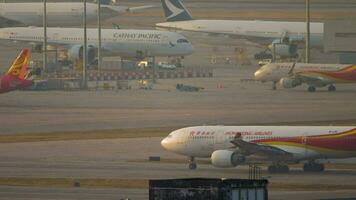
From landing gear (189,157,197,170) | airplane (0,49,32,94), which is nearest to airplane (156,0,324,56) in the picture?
airplane (0,49,32,94)

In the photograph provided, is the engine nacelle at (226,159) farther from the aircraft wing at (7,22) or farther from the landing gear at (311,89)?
the aircraft wing at (7,22)

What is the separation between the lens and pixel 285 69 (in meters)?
134

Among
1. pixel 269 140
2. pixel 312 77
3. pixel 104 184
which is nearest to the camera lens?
pixel 104 184

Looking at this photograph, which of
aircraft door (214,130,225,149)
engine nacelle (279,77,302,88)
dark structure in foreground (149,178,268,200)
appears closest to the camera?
dark structure in foreground (149,178,268,200)

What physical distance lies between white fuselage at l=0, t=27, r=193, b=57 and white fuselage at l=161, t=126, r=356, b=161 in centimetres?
8449

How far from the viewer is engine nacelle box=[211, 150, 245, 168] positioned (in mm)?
75688

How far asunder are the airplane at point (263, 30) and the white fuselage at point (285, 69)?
29003mm

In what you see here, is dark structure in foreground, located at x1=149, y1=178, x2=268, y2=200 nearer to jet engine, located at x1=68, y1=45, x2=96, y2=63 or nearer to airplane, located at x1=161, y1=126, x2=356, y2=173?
airplane, located at x1=161, y1=126, x2=356, y2=173

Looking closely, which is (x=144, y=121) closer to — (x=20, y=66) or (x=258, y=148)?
(x=20, y=66)

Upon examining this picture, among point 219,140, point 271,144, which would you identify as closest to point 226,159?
point 219,140

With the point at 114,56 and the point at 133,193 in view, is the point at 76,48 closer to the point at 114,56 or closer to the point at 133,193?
the point at 114,56

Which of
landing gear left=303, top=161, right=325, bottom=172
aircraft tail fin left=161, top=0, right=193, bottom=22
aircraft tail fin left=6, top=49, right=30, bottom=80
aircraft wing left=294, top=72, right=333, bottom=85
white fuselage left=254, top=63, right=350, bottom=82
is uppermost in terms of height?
aircraft tail fin left=161, top=0, right=193, bottom=22

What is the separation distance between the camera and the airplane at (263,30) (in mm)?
165125

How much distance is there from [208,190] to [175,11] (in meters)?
144
